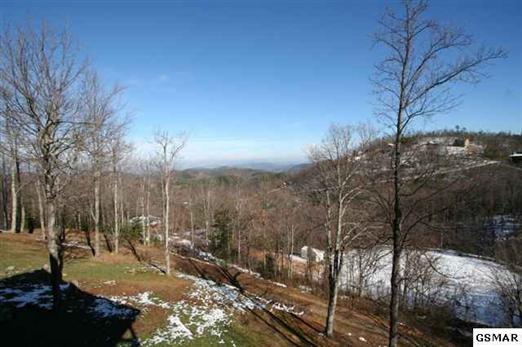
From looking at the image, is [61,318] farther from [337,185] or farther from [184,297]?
[337,185]

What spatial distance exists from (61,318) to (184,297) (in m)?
5.66

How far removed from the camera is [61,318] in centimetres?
1088

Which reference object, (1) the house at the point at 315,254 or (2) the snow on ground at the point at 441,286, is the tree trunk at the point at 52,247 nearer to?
(2) the snow on ground at the point at 441,286

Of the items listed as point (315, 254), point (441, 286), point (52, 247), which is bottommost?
point (315, 254)

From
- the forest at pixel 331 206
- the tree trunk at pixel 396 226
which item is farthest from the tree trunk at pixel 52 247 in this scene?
the tree trunk at pixel 396 226

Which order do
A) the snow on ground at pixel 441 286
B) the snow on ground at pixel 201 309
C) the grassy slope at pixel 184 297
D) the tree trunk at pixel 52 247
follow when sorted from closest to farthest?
the tree trunk at pixel 52 247
the snow on ground at pixel 201 309
the grassy slope at pixel 184 297
the snow on ground at pixel 441 286

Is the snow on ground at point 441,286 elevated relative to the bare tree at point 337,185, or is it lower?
lower

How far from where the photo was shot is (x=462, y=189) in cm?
866

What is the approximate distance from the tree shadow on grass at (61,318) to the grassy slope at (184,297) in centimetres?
56

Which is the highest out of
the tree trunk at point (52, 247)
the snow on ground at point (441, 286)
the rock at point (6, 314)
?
the tree trunk at point (52, 247)

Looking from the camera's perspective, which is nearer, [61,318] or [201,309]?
[61,318]

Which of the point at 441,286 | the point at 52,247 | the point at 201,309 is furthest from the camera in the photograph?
the point at 441,286

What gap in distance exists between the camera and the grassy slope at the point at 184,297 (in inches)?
499

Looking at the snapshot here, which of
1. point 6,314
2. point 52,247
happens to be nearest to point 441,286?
point 52,247
